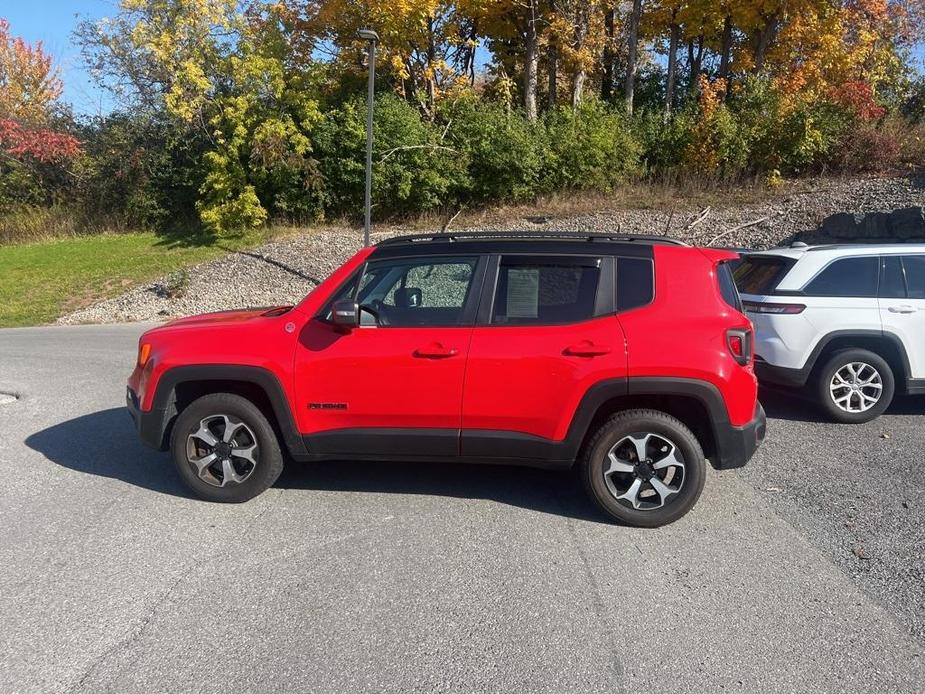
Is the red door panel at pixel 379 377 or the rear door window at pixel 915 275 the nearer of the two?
the red door panel at pixel 379 377

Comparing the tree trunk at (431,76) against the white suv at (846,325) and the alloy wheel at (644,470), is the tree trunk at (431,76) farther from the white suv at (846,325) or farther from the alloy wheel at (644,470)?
the alloy wheel at (644,470)

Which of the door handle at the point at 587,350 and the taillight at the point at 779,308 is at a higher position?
the door handle at the point at 587,350

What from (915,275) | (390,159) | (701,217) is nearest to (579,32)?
(390,159)

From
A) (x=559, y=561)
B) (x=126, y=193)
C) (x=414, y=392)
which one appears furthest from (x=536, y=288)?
(x=126, y=193)

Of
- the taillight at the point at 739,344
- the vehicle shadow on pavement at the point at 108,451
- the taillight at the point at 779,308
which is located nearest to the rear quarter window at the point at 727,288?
the taillight at the point at 739,344

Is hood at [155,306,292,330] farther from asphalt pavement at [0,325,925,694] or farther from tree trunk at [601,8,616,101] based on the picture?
tree trunk at [601,8,616,101]

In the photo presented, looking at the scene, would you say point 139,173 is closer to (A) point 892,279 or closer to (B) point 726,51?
(B) point 726,51

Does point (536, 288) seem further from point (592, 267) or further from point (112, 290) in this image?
point (112, 290)

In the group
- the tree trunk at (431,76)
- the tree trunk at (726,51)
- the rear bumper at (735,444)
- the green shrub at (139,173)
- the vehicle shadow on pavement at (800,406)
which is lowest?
the vehicle shadow on pavement at (800,406)

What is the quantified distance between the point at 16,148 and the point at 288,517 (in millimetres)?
28871

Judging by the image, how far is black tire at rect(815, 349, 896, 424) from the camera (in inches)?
258

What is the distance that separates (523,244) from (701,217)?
55.4 ft

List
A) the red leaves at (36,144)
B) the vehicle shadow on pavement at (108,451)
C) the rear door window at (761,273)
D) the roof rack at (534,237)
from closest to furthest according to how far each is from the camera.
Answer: the roof rack at (534,237)
the vehicle shadow on pavement at (108,451)
the rear door window at (761,273)
the red leaves at (36,144)

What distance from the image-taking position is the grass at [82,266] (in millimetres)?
18031
